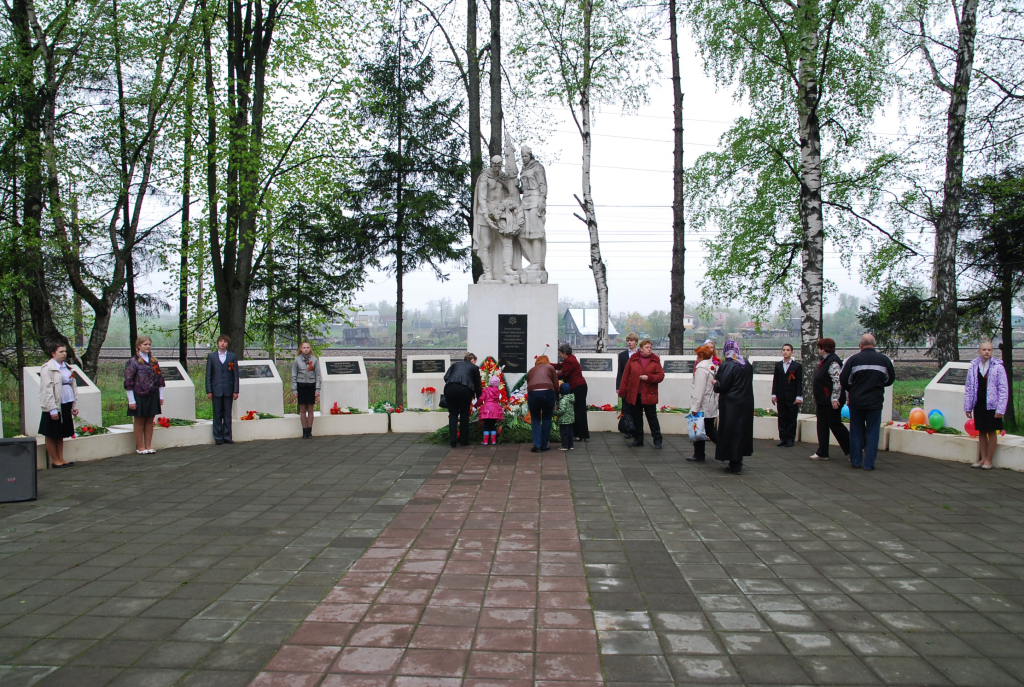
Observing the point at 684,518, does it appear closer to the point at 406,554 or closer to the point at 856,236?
the point at 406,554

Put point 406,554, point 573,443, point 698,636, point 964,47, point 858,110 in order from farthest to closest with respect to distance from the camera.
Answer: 1. point 858,110
2. point 964,47
3. point 573,443
4. point 406,554
5. point 698,636

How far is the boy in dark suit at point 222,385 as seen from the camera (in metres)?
11.4

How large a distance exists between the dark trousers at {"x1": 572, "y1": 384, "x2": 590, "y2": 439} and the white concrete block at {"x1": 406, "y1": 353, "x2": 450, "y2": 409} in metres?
3.03

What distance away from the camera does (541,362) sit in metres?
10.2

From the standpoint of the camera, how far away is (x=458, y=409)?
10883 mm

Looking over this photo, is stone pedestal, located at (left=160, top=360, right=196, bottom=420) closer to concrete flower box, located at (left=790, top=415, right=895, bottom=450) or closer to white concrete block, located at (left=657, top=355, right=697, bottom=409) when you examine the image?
white concrete block, located at (left=657, top=355, right=697, bottom=409)

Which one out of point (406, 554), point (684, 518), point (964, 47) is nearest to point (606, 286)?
point (964, 47)

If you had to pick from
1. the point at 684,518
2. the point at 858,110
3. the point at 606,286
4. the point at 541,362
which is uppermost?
the point at 858,110

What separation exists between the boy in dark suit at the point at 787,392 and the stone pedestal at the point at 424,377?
6.00 m

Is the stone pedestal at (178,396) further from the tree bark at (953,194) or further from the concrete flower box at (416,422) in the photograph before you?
the tree bark at (953,194)

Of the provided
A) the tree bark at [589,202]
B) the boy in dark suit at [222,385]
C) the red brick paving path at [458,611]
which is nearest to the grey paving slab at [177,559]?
the red brick paving path at [458,611]

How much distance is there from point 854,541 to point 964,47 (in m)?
13.3

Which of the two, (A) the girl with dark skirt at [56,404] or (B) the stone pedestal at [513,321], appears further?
(B) the stone pedestal at [513,321]

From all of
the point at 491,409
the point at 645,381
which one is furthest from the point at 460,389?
the point at 645,381
